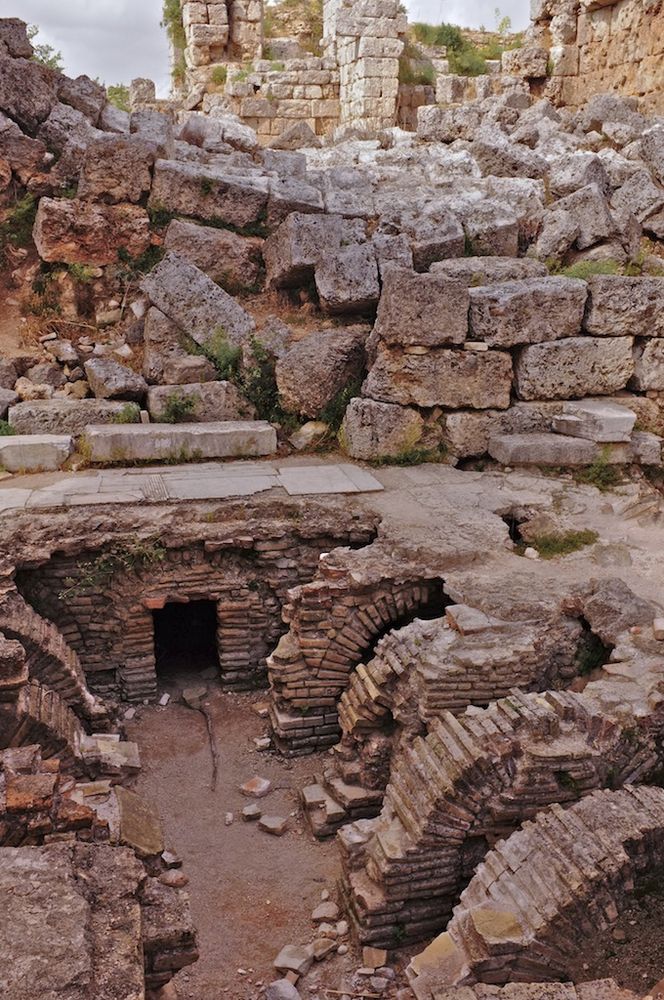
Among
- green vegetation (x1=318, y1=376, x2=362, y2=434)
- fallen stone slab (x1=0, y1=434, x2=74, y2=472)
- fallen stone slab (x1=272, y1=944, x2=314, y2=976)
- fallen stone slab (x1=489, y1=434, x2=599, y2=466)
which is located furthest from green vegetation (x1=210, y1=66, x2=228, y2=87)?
fallen stone slab (x1=272, y1=944, x2=314, y2=976)

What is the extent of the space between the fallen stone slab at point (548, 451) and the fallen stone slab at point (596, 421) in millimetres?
123

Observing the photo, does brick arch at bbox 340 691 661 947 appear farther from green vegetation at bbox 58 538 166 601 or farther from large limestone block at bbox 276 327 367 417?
large limestone block at bbox 276 327 367 417

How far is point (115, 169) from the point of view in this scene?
31.1ft

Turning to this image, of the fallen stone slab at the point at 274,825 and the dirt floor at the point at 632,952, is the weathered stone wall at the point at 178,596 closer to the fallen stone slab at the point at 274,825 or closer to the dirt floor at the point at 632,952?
the fallen stone slab at the point at 274,825

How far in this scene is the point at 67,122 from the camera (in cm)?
980

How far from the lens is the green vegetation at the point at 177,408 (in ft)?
26.9

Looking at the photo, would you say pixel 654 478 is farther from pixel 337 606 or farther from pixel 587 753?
pixel 587 753

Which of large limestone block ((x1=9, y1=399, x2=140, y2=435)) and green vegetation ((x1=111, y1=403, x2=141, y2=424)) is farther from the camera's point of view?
green vegetation ((x1=111, y1=403, x2=141, y2=424))

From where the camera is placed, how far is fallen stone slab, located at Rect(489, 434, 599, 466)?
26.1 feet

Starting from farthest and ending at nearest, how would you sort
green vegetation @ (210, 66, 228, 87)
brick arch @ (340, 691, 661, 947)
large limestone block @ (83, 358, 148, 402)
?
green vegetation @ (210, 66, 228, 87) < large limestone block @ (83, 358, 148, 402) < brick arch @ (340, 691, 661, 947)

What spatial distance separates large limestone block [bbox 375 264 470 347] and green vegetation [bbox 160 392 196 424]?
208 cm

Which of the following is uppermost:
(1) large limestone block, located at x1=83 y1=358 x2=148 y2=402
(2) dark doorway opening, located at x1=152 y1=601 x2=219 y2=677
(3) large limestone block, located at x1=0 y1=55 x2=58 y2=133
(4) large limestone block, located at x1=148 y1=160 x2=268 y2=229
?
(3) large limestone block, located at x1=0 y1=55 x2=58 y2=133

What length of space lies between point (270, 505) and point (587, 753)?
3.36m

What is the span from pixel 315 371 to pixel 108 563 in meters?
3.16
